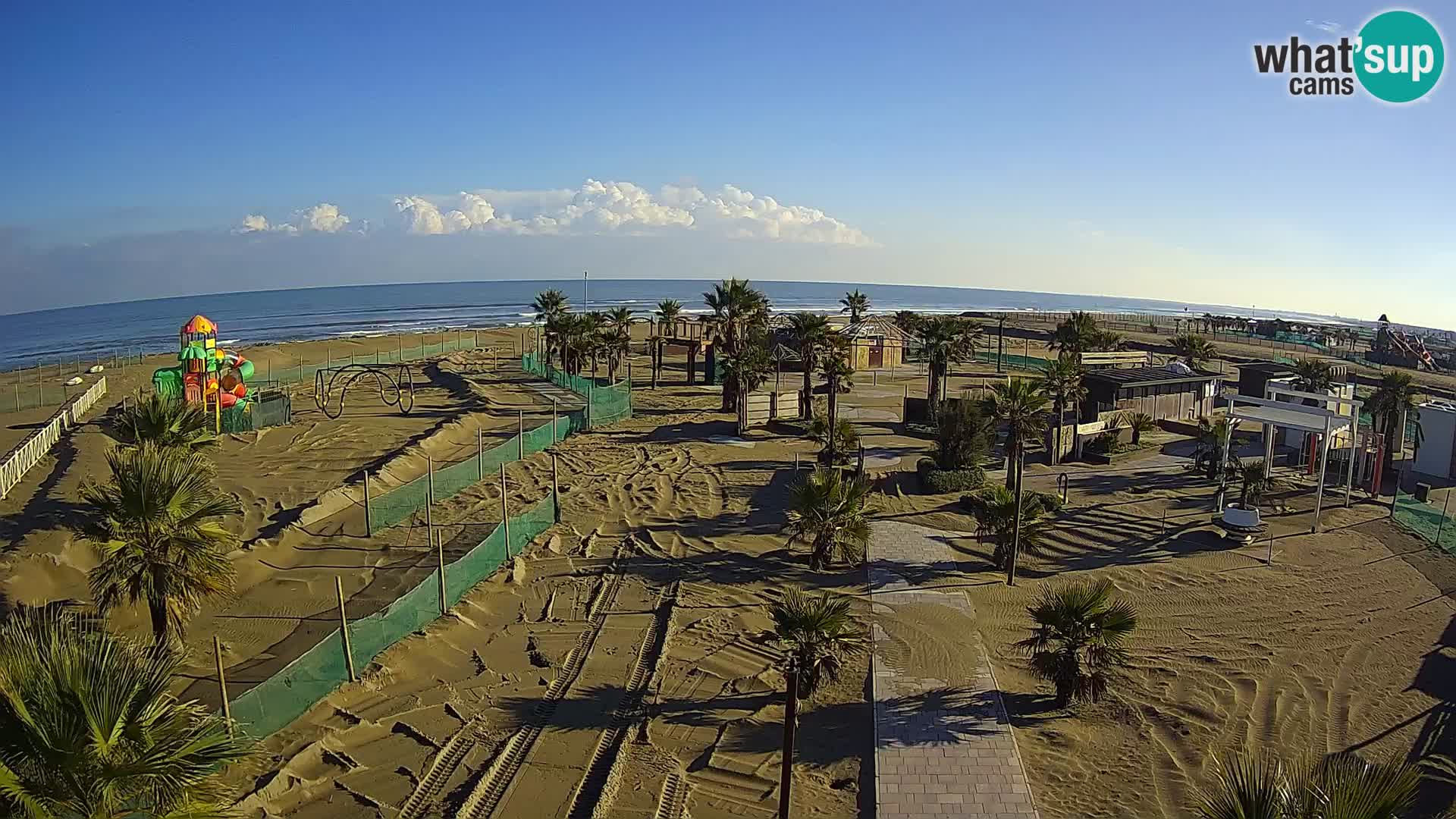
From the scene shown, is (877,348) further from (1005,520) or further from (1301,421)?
(1005,520)

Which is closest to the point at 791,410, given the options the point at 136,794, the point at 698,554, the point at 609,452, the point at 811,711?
the point at 609,452

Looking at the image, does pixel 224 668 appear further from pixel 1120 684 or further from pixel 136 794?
pixel 1120 684

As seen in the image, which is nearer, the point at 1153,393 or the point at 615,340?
the point at 1153,393

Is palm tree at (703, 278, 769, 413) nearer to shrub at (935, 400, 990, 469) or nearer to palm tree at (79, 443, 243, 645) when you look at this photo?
shrub at (935, 400, 990, 469)

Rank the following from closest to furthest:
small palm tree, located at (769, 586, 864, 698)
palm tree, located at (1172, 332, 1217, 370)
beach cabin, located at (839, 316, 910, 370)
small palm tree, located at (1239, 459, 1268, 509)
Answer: small palm tree, located at (769, 586, 864, 698) → small palm tree, located at (1239, 459, 1268, 509) → palm tree, located at (1172, 332, 1217, 370) → beach cabin, located at (839, 316, 910, 370)

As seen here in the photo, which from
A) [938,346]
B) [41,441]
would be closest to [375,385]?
[41,441]

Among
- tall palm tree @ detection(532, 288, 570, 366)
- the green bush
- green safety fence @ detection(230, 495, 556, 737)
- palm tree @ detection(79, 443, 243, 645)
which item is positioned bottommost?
green safety fence @ detection(230, 495, 556, 737)

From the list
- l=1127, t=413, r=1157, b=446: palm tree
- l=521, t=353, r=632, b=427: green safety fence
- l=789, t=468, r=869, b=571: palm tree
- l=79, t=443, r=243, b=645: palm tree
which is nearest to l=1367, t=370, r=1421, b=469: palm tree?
l=1127, t=413, r=1157, b=446: palm tree
